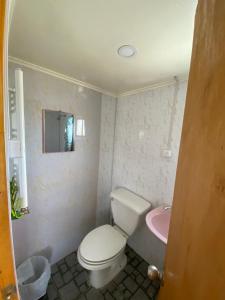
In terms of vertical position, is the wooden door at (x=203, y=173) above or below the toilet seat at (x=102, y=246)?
above

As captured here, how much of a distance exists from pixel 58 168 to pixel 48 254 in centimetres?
97

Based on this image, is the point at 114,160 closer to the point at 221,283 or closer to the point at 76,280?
the point at 76,280

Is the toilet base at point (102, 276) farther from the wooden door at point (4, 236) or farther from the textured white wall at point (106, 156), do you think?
the wooden door at point (4, 236)

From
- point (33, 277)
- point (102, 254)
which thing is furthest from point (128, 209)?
point (33, 277)

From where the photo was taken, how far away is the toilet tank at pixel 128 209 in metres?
1.43

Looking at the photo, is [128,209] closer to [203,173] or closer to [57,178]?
[57,178]

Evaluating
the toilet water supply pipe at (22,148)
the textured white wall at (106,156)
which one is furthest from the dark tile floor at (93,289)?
the toilet water supply pipe at (22,148)

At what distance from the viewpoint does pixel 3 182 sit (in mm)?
382

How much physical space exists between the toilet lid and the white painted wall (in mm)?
367

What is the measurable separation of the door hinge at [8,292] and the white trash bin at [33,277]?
41.1 inches

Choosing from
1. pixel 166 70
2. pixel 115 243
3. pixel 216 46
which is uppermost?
pixel 166 70

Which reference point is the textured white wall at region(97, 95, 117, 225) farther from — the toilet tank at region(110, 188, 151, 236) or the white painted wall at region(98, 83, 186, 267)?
the toilet tank at region(110, 188, 151, 236)

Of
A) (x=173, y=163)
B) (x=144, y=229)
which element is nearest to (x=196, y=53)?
(x=173, y=163)

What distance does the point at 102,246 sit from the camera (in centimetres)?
134
